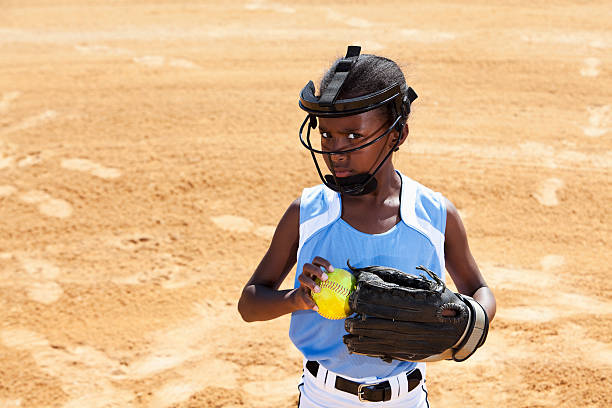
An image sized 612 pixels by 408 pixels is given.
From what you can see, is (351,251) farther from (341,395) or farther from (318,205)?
(341,395)

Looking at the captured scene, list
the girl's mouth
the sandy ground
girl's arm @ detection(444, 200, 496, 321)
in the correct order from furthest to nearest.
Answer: the sandy ground → girl's arm @ detection(444, 200, 496, 321) → the girl's mouth

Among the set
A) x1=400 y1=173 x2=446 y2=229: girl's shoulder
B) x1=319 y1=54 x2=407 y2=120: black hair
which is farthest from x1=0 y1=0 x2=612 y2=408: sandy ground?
x1=400 y1=173 x2=446 y2=229: girl's shoulder

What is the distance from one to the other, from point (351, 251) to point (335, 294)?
292mm

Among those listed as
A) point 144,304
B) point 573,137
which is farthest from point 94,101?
point 573,137

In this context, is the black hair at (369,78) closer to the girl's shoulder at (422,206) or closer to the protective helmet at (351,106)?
the protective helmet at (351,106)

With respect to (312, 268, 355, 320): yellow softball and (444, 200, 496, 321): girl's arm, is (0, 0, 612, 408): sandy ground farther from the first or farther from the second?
(312, 268, 355, 320): yellow softball

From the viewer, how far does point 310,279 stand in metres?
2.25

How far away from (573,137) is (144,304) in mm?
5041

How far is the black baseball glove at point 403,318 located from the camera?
7.53 feet

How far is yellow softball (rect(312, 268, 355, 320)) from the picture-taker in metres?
2.26

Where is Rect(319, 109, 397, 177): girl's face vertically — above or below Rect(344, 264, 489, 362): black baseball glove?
above

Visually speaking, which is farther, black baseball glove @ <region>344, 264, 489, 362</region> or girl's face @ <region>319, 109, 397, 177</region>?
girl's face @ <region>319, 109, 397, 177</region>

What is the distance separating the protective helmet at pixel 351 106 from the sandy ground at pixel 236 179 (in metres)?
0.34

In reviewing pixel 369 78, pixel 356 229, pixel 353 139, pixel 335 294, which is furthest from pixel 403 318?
pixel 369 78
